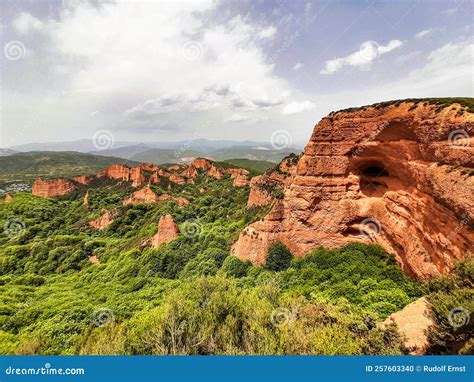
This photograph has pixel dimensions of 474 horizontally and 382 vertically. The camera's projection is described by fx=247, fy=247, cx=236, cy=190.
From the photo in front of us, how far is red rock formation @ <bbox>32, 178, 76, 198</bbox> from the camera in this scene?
121369 mm

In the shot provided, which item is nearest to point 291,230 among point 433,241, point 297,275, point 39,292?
point 297,275

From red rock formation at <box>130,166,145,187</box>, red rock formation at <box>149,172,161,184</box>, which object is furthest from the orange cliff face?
red rock formation at <box>130,166,145,187</box>

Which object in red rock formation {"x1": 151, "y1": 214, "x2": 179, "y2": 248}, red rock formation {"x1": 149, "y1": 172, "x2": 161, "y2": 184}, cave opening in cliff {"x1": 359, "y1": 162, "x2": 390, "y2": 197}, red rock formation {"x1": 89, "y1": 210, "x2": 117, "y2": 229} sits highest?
cave opening in cliff {"x1": 359, "y1": 162, "x2": 390, "y2": 197}

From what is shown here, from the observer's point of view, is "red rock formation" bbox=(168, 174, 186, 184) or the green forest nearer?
the green forest

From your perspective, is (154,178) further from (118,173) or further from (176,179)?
(118,173)

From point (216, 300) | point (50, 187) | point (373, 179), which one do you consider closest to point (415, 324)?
point (216, 300)

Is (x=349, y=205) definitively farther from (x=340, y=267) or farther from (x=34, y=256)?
(x=34, y=256)

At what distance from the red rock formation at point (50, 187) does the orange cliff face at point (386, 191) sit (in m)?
127

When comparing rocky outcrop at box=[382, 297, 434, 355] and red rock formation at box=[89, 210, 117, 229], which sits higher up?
rocky outcrop at box=[382, 297, 434, 355]

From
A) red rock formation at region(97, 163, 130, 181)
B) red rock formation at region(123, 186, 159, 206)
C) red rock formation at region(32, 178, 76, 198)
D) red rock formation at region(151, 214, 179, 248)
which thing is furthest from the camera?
red rock formation at region(97, 163, 130, 181)

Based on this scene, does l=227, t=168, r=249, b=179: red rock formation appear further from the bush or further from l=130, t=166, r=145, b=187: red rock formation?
the bush

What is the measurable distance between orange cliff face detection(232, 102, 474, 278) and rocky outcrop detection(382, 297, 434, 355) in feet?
14.4

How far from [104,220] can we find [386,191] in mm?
82316

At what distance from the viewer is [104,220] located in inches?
3236
